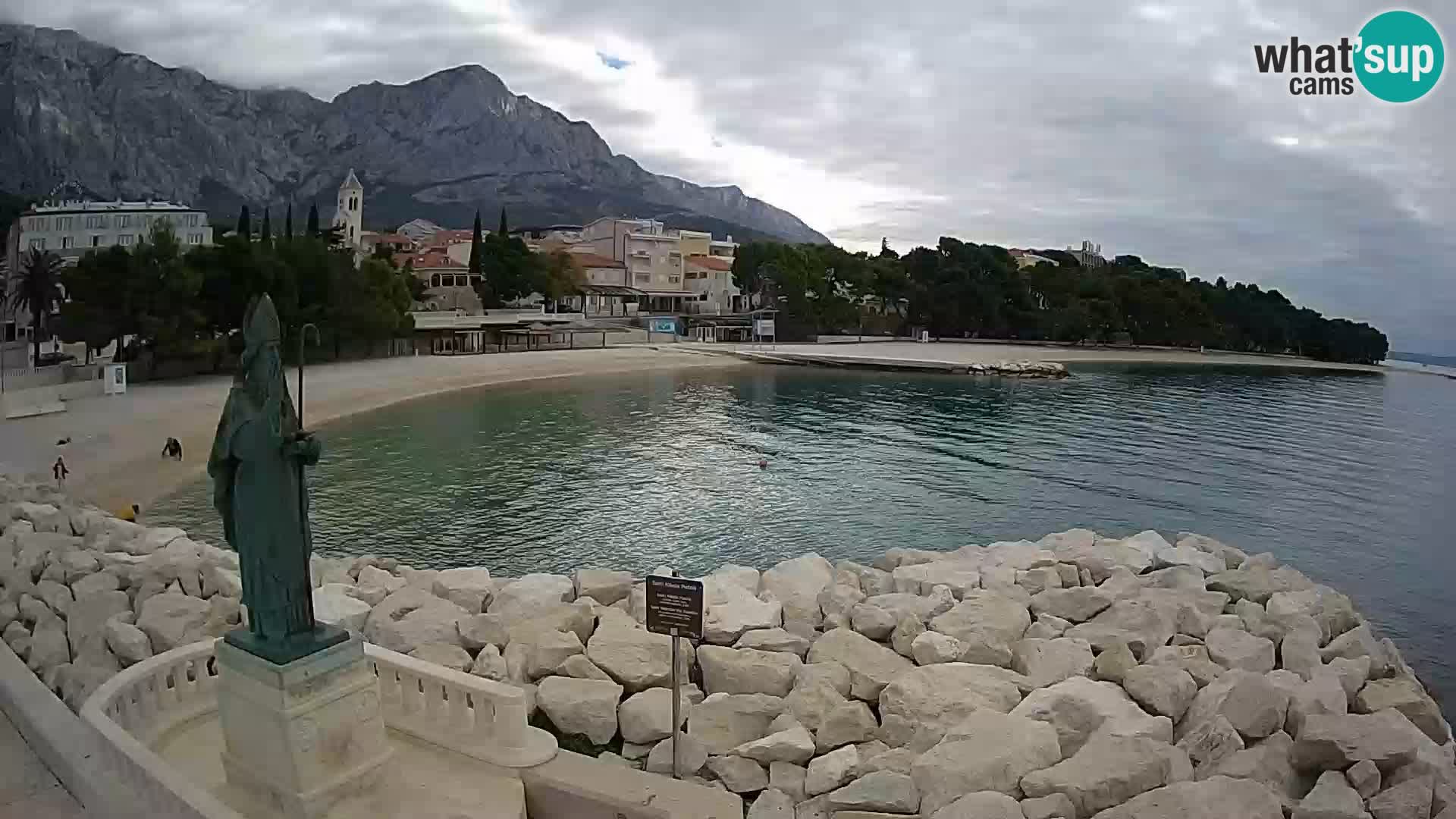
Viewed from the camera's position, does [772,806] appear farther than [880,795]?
Yes

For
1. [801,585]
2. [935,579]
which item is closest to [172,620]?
[801,585]

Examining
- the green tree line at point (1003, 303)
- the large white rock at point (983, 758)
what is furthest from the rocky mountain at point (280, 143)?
the large white rock at point (983, 758)

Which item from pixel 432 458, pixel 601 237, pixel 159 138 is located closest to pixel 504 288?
pixel 601 237

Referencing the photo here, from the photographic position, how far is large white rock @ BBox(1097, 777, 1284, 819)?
5.06 meters

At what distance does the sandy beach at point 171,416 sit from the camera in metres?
17.8

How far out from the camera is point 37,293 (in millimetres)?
30781

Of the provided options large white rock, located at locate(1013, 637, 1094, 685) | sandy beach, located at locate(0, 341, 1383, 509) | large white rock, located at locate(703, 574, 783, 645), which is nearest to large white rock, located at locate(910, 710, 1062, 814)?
large white rock, located at locate(1013, 637, 1094, 685)

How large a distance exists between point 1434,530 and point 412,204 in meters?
159

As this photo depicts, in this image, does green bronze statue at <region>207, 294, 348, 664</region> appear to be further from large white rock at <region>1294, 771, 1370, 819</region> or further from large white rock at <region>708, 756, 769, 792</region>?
large white rock at <region>1294, 771, 1370, 819</region>

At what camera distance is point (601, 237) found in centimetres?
7794

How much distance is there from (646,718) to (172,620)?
429cm

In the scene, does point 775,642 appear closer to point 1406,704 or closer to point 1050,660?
point 1050,660

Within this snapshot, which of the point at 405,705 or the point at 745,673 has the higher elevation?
the point at 405,705

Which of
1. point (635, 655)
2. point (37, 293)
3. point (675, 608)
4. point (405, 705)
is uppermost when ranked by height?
point (37, 293)
